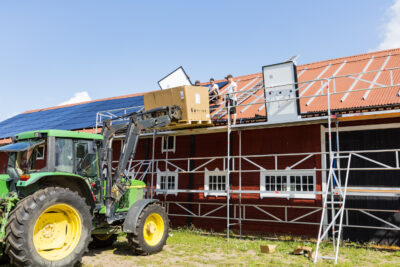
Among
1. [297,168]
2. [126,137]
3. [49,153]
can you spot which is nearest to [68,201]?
[49,153]

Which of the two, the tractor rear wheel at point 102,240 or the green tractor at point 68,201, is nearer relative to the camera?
the green tractor at point 68,201

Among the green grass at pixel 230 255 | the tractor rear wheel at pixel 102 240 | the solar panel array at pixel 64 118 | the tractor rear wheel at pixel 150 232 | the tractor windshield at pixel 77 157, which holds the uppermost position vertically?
the solar panel array at pixel 64 118

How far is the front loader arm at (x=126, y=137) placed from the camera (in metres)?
8.89

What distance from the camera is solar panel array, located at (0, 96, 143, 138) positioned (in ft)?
59.4

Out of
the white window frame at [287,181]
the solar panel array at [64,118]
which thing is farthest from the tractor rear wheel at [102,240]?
the solar panel array at [64,118]

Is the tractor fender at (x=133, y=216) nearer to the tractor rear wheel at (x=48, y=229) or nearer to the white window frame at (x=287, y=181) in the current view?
the tractor rear wheel at (x=48, y=229)

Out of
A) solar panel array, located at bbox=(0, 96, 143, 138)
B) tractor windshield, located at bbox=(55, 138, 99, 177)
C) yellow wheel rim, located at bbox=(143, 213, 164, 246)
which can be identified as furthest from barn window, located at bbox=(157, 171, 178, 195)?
tractor windshield, located at bbox=(55, 138, 99, 177)

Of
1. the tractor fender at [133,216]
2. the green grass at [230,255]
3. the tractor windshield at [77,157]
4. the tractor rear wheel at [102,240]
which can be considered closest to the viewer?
the tractor windshield at [77,157]

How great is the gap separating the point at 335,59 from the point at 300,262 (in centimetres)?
1074

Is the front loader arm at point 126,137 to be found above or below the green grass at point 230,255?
above

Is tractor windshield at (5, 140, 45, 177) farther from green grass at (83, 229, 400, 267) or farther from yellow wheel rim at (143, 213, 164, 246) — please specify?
yellow wheel rim at (143, 213, 164, 246)

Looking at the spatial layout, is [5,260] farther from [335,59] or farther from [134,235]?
[335,59]

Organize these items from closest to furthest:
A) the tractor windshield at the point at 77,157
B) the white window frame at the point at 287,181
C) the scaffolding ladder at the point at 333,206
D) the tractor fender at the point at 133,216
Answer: the tractor windshield at the point at 77,157, the scaffolding ladder at the point at 333,206, the tractor fender at the point at 133,216, the white window frame at the point at 287,181

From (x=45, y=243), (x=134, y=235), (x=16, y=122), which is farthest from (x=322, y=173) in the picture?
(x=16, y=122)
